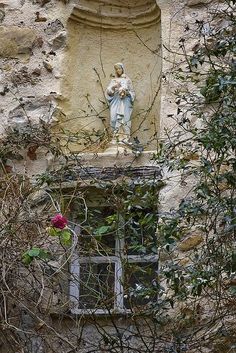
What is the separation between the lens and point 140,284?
6.47 m

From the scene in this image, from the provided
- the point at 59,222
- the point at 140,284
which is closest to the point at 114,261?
the point at 140,284

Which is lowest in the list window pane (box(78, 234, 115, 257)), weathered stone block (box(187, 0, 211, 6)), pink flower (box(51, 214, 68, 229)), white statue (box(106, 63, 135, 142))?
window pane (box(78, 234, 115, 257))

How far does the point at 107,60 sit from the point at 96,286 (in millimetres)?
2072

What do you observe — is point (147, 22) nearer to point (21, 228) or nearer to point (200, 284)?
point (21, 228)

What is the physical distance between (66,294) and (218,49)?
6.23 ft

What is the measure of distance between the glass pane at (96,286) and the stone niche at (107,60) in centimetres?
105

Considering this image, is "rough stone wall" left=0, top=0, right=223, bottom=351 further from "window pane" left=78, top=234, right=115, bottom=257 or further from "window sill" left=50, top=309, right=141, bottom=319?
"window sill" left=50, top=309, right=141, bottom=319

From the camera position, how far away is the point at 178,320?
21.3 ft

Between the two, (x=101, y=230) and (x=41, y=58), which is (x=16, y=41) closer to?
(x=41, y=58)

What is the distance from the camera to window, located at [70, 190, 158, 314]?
652 centimetres

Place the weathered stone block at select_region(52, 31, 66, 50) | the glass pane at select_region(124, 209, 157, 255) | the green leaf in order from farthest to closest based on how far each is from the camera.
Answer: the weathered stone block at select_region(52, 31, 66, 50) < the green leaf < the glass pane at select_region(124, 209, 157, 255)

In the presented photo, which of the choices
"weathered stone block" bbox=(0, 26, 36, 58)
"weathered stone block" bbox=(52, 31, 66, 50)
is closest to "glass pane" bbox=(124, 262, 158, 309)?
"weathered stone block" bbox=(52, 31, 66, 50)

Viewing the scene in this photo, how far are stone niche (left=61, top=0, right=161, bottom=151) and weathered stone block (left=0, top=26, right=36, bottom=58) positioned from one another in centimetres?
31

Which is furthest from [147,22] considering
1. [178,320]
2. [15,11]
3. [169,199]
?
[178,320]
